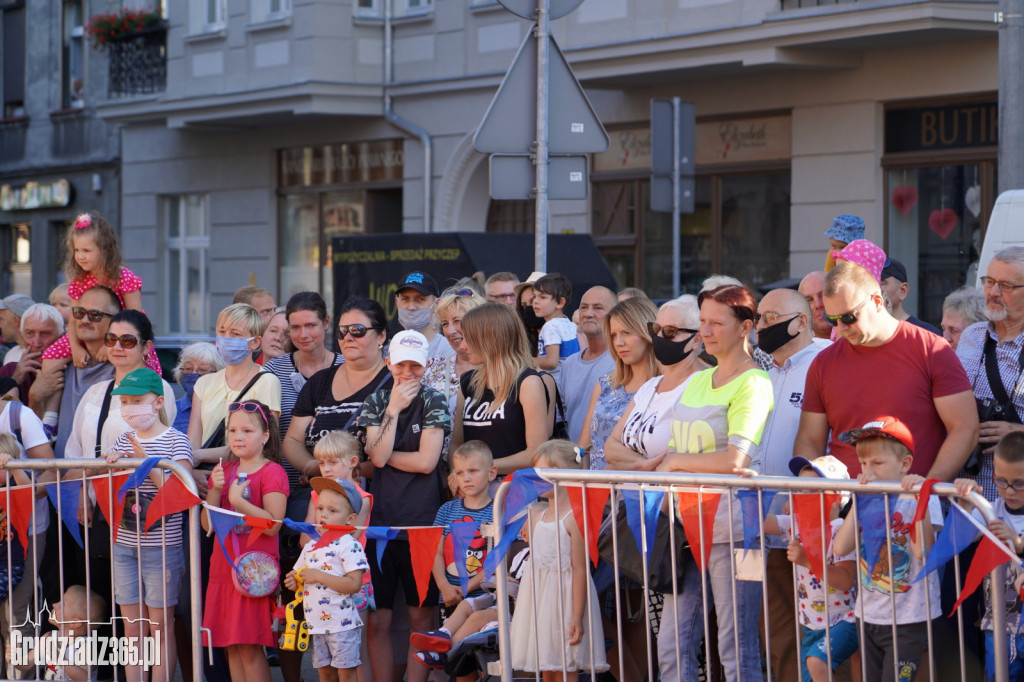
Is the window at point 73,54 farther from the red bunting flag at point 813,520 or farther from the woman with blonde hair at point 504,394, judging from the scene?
the red bunting flag at point 813,520

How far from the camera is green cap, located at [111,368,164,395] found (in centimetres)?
645

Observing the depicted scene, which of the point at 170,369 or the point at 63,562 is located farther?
the point at 170,369

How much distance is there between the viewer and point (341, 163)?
20.5m

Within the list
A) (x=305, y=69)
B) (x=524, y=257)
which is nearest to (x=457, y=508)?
(x=524, y=257)

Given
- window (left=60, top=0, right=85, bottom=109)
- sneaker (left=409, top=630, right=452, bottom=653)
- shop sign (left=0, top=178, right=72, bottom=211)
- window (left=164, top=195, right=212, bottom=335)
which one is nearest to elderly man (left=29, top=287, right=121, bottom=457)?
sneaker (left=409, top=630, right=452, bottom=653)

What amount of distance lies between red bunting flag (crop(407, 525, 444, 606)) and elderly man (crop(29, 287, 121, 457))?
6.97 ft

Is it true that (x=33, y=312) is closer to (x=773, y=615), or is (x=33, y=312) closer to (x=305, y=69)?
(x=773, y=615)

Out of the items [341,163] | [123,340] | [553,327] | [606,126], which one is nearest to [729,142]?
[606,126]

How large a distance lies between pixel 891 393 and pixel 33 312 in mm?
5194

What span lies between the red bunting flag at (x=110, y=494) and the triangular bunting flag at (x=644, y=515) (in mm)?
2381

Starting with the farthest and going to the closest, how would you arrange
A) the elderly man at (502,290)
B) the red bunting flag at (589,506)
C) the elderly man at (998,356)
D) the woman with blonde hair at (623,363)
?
the elderly man at (502,290), the woman with blonde hair at (623,363), the elderly man at (998,356), the red bunting flag at (589,506)

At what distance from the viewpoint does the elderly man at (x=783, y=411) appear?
5676 millimetres

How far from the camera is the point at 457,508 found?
636 centimetres

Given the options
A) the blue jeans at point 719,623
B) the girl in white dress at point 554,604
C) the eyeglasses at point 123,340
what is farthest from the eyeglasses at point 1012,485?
the eyeglasses at point 123,340
